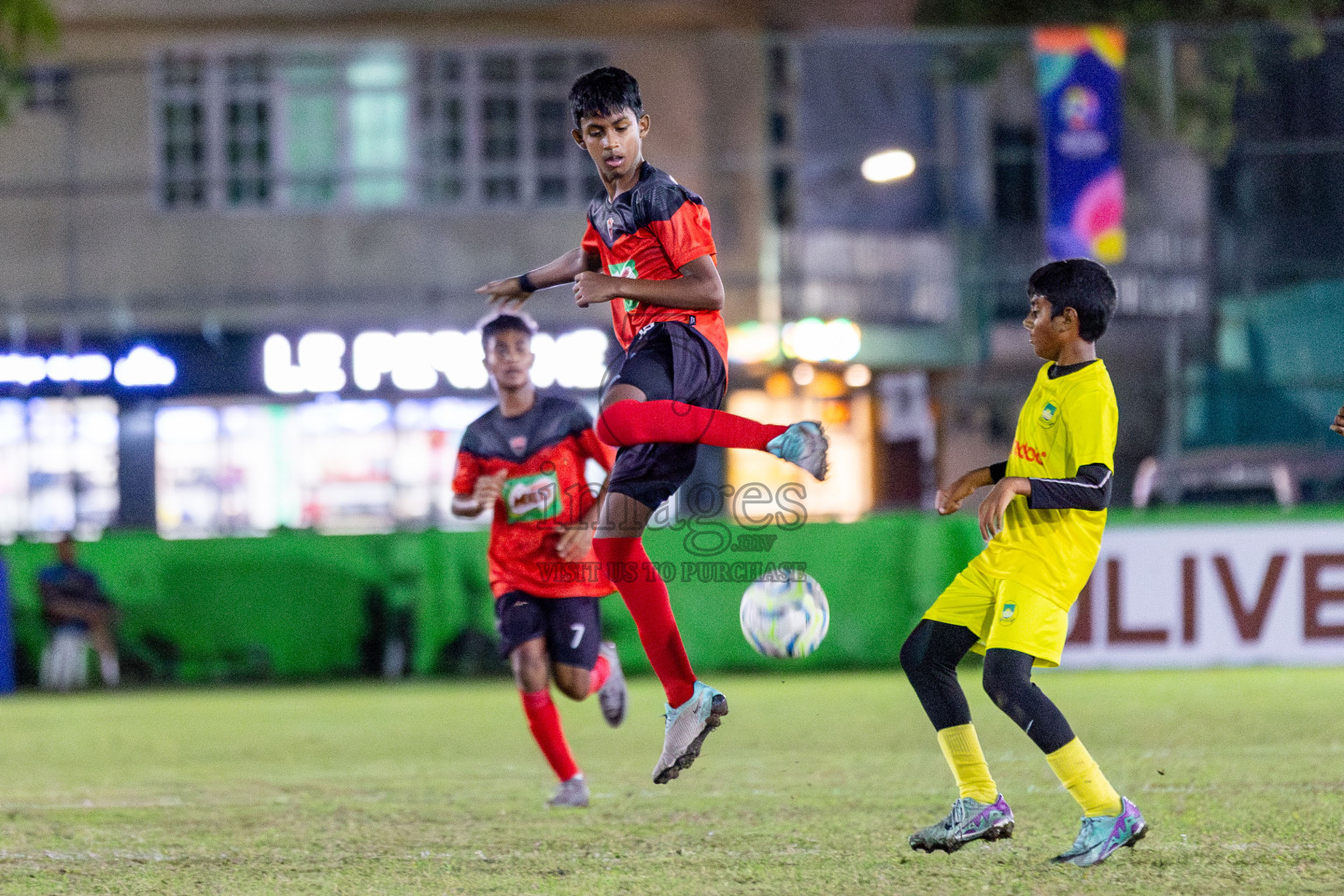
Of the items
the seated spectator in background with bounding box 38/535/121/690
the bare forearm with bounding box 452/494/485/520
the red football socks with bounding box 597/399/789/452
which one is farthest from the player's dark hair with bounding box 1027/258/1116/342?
the seated spectator in background with bounding box 38/535/121/690

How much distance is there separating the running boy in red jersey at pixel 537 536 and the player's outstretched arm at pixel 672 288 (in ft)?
5.91

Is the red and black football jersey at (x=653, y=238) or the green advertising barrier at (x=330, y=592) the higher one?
the red and black football jersey at (x=653, y=238)

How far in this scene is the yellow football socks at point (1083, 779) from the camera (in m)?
4.70

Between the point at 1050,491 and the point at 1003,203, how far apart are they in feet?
41.2

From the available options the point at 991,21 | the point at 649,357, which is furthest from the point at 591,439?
the point at 991,21

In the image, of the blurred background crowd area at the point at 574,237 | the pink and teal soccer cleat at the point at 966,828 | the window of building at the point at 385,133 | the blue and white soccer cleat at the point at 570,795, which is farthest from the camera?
the window of building at the point at 385,133

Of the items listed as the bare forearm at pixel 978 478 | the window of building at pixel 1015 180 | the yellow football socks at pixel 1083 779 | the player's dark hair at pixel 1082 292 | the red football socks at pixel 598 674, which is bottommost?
the yellow football socks at pixel 1083 779

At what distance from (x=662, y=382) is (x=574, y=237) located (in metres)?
14.4

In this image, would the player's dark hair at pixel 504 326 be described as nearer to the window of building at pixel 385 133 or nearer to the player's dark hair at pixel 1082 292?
the player's dark hair at pixel 1082 292

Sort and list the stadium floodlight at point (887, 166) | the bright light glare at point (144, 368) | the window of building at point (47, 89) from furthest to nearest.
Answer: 1. the window of building at point (47, 89)
2. the bright light glare at point (144, 368)
3. the stadium floodlight at point (887, 166)

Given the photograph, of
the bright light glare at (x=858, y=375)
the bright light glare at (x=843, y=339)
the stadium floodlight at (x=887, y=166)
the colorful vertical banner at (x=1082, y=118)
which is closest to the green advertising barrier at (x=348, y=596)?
the bright light glare at (x=858, y=375)

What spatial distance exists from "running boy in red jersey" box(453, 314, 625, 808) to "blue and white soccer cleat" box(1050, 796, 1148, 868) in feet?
7.84

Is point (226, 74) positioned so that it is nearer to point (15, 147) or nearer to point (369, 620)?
point (15, 147)

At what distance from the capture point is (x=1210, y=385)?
14172mm
